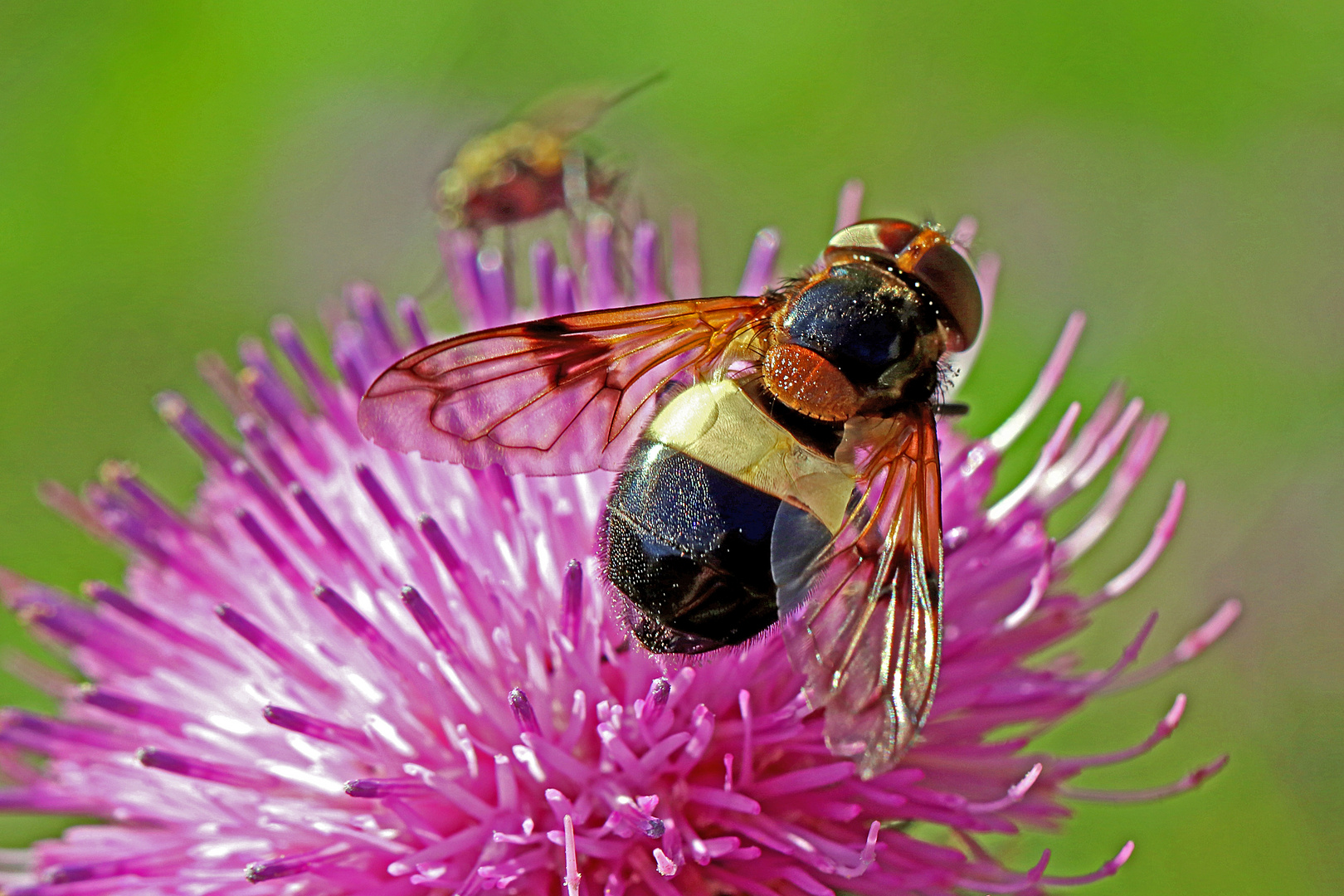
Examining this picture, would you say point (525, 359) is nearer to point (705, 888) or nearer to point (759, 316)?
point (759, 316)

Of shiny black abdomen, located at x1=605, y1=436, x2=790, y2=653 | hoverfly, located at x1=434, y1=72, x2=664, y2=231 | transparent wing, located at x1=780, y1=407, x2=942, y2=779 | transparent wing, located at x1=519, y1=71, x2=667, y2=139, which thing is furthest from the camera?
transparent wing, located at x1=519, y1=71, x2=667, y2=139

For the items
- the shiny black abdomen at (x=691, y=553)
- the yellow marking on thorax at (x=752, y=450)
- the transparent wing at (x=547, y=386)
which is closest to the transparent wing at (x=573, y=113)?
the transparent wing at (x=547, y=386)

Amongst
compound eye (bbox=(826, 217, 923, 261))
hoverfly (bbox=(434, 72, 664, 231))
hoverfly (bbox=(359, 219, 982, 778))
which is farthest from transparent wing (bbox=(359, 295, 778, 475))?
hoverfly (bbox=(434, 72, 664, 231))

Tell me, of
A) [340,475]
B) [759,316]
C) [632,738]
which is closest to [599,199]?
[340,475]

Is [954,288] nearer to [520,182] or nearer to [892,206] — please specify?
[520,182]

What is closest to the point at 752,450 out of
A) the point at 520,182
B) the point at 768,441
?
the point at 768,441

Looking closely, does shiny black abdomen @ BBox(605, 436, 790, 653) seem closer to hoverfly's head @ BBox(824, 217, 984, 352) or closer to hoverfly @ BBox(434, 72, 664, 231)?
hoverfly's head @ BBox(824, 217, 984, 352)

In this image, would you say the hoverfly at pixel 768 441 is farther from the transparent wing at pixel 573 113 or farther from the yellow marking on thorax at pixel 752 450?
the transparent wing at pixel 573 113
